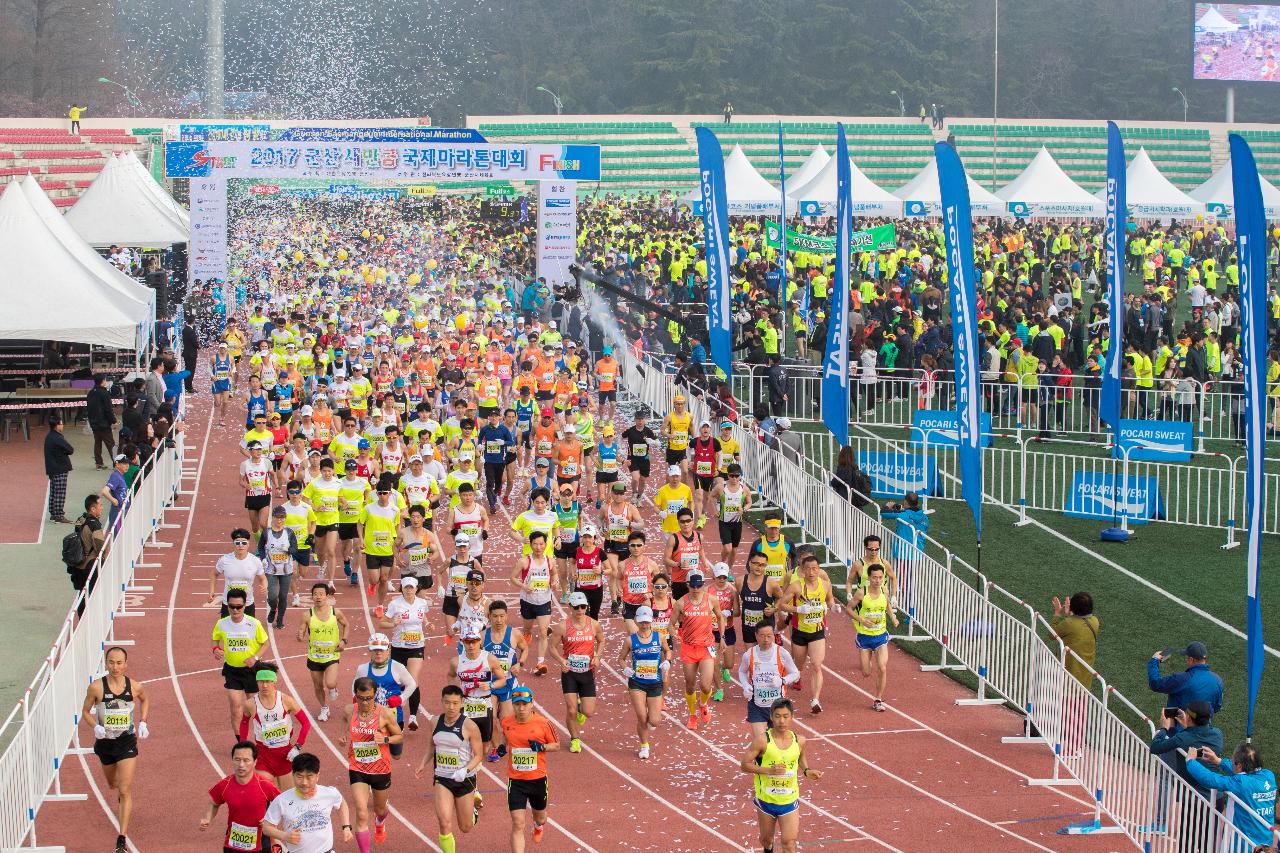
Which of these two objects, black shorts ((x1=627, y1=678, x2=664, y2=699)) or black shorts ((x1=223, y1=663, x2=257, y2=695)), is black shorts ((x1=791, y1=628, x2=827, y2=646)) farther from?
black shorts ((x1=223, y1=663, x2=257, y2=695))

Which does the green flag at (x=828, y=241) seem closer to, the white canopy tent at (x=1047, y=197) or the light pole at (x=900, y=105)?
the white canopy tent at (x=1047, y=197)

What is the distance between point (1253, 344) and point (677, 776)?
5.12 m

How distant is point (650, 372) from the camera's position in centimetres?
2764

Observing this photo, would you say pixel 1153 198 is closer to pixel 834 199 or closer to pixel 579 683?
pixel 834 199

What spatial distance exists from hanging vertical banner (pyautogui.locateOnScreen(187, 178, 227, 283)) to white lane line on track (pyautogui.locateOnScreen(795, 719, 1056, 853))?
2263 cm

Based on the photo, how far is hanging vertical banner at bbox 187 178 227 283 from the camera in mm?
34094

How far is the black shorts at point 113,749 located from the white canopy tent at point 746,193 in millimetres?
32098

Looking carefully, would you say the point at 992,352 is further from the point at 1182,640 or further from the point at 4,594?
the point at 4,594

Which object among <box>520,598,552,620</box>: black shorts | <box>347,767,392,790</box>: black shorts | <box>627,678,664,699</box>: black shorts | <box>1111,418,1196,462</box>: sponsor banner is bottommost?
<box>347,767,392,790</box>: black shorts

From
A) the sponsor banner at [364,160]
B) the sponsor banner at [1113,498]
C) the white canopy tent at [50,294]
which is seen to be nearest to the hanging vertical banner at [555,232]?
the sponsor banner at [364,160]

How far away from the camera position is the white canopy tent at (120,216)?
134 feet

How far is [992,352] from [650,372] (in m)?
5.16

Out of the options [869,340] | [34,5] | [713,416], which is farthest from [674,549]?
[34,5]

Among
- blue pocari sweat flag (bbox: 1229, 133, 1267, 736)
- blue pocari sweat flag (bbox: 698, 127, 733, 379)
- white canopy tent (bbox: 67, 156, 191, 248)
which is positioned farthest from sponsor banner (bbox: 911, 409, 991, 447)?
white canopy tent (bbox: 67, 156, 191, 248)
